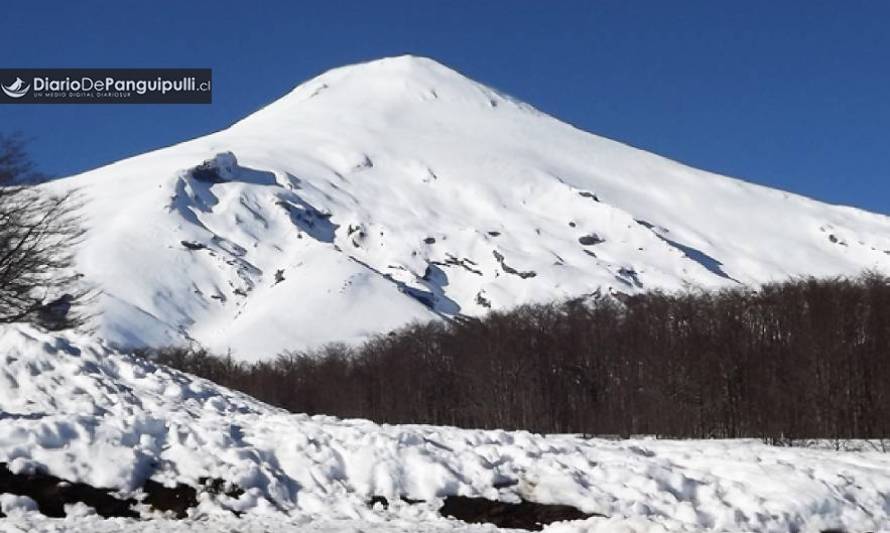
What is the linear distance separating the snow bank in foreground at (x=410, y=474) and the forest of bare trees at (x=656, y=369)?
78.1 ft

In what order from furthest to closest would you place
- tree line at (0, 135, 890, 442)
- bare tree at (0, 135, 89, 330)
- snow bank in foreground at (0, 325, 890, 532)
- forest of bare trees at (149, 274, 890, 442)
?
1. forest of bare trees at (149, 274, 890, 442)
2. tree line at (0, 135, 890, 442)
3. bare tree at (0, 135, 89, 330)
4. snow bank in foreground at (0, 325, 890, 532)

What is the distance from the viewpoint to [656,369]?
54.0m

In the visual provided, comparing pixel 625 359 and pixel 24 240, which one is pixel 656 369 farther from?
pixel 24 240

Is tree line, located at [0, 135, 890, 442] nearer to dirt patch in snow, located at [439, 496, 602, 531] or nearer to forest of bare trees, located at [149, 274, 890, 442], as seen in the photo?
forest of bare trees, located at [149, 274, 890, 442]

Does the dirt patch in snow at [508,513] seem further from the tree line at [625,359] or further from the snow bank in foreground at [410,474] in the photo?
the tree line at [625,359]

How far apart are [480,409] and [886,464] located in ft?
153

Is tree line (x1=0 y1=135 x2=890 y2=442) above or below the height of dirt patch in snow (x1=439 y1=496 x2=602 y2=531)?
above

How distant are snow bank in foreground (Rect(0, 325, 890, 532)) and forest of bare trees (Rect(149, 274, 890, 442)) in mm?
23793

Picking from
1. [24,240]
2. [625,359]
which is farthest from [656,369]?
[24,240]

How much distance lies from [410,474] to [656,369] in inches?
1625

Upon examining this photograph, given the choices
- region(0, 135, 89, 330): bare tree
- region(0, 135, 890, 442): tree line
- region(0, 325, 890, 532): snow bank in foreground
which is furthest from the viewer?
region(0, 135, 890, 442): tree line

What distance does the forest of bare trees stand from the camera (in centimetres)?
4450

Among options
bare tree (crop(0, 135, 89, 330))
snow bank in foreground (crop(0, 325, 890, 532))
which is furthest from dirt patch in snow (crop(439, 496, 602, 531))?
bare tree (crop(0, 135, 89, 330))

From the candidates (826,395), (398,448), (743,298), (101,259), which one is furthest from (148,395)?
(101,259)
